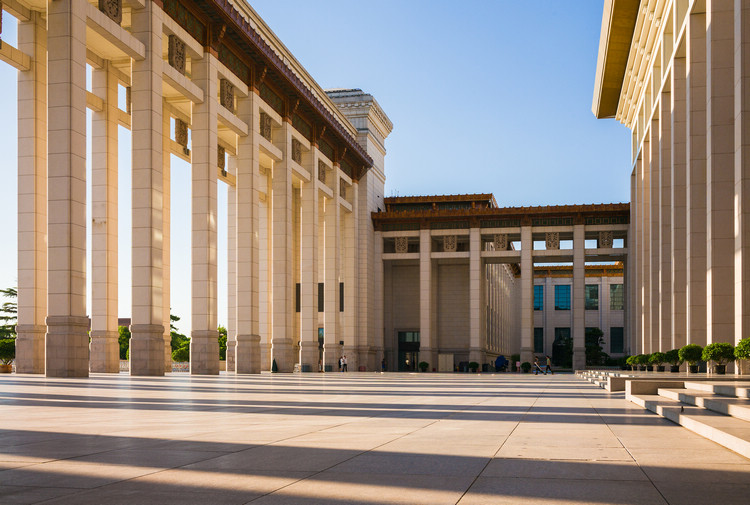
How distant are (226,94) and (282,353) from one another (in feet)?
52.7

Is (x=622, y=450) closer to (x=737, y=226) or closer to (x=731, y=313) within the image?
(x=737, y=226)

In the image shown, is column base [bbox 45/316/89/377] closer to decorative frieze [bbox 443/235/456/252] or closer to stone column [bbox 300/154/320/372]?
stone column [bbox 300/154/320/372]

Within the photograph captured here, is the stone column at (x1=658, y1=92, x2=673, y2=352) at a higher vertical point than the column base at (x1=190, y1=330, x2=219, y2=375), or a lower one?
higher

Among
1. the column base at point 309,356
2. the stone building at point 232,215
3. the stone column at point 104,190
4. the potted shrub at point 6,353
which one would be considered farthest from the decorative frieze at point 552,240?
the potted shrub at point 6,353

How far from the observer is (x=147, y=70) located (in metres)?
31.5

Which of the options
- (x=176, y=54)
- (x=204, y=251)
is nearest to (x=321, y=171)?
(x=204, y=251)

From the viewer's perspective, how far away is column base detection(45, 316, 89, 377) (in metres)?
25.0

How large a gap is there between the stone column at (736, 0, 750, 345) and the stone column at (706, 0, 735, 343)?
9.12 ft

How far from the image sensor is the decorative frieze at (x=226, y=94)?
3988 cm

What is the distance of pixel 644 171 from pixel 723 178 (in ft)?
83.3

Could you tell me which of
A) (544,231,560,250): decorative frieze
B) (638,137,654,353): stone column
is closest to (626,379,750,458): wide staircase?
(638,137,654,353): stone column

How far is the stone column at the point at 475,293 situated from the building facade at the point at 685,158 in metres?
12.6

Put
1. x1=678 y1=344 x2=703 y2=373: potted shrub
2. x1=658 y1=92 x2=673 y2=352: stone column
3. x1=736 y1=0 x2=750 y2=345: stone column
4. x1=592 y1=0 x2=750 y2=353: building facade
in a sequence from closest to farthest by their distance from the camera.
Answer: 1. x1=736 y1=0 x2=750 y2=345: stone column
2. x1=592 y1=0 x2=750 y2=353: building facade
3. x1=678 y1=344 x2=703 y2=373: potted shrub
4. x1=658 y1=92 x2=673 y2=352: stone column

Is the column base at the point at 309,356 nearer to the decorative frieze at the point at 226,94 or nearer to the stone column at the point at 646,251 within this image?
the decorative frieze at the point at 226,94
